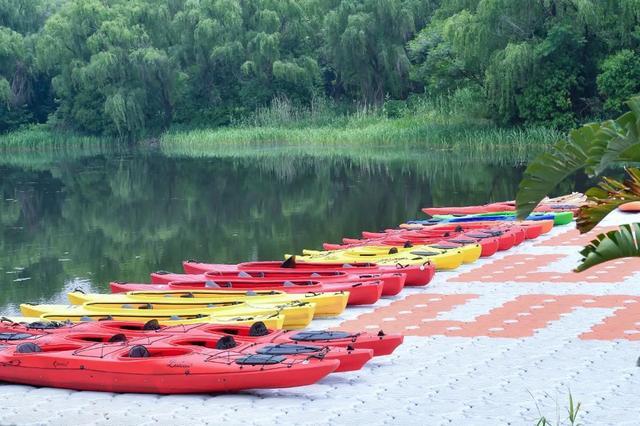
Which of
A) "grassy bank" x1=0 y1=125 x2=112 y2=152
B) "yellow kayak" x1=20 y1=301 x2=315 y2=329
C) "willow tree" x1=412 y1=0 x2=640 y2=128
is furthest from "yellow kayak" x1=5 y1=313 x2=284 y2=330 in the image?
"grassy bank" x1=0 y1=125 x2=112 y2=152

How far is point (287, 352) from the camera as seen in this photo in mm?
6906

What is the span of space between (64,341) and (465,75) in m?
28.3

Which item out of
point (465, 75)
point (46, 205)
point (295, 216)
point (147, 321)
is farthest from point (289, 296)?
point (465, 75)

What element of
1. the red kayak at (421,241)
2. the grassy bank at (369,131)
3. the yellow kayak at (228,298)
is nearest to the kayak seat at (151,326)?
the yellow kayak at (228,298)

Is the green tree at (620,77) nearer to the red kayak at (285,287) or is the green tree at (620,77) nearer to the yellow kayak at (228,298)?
the red kayak at (285,287)

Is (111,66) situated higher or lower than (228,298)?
higher

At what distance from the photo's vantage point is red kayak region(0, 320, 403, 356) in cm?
724

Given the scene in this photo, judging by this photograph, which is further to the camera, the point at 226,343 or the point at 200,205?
the point at 200,205

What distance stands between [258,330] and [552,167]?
2948 millimetres

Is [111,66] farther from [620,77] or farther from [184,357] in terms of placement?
[184,357]

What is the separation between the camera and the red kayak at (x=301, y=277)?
10.0 m

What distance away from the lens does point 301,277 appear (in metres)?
10.6

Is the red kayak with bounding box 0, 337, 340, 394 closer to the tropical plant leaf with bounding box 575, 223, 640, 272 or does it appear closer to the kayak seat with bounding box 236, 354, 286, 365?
the kayak seat with bounding box 236, 354, 286, 365

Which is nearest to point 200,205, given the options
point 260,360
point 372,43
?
point 260,360
